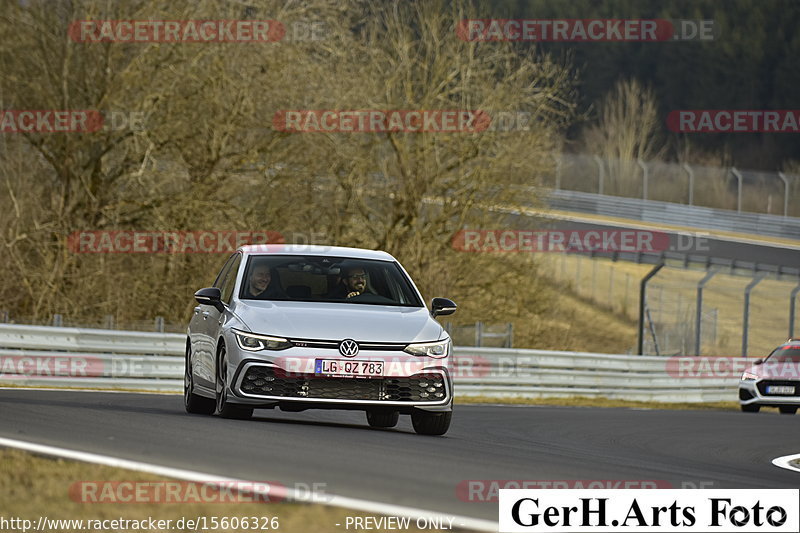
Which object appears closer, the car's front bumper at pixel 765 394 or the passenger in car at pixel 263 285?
the passenger in car at pixel 263 285

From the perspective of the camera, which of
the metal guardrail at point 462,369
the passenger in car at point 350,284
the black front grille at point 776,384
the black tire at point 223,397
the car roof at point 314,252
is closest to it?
the black tire at point 223,397

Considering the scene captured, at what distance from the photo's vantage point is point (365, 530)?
6.41m

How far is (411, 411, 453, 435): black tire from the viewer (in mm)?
12109

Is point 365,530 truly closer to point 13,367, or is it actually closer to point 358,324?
point 358,324

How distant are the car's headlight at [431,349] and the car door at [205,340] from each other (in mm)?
1865

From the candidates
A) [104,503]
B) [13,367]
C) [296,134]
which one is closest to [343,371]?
[104,503]

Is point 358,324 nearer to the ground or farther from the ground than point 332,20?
nearer to the ground

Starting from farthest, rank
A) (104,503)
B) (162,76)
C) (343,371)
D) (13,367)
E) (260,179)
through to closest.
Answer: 1. (260,179)
2. (162,76)
3. (13,367)
4. (343,371)
5. (104,503)

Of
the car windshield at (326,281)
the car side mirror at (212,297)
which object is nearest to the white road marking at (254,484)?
the car side mirror at (212,297)

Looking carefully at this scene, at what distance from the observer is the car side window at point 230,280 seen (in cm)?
1296

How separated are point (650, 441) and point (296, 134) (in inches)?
663

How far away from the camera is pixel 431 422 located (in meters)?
12.2

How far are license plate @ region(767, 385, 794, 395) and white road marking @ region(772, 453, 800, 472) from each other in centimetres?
1036

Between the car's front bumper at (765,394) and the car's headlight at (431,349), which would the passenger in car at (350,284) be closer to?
the car's headlight at (431,349)
